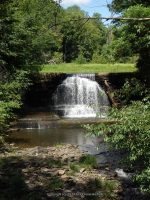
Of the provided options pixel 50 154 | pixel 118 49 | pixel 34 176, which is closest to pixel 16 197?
pixel 34 176

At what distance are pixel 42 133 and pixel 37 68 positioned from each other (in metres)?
7.96

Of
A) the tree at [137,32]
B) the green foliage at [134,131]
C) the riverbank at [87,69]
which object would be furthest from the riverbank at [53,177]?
the riverbank at [87,69]

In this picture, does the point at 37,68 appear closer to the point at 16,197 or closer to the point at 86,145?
the point at 86,145

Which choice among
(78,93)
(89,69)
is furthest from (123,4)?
(89,69)

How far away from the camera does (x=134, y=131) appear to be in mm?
8477

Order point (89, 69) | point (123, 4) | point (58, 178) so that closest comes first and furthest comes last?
1. point (58, 178)
2. point (123, 4)
3. point (89, 69)

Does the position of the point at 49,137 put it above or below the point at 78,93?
below

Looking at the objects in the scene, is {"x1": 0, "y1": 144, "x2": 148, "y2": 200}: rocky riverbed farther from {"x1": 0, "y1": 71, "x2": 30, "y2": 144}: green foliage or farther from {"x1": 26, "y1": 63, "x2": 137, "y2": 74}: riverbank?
{"x1": 26, "y1": 63, "x2": 137, "y2": 74}: riverbank

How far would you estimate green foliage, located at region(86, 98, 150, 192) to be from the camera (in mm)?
8250

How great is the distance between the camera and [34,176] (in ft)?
43.0

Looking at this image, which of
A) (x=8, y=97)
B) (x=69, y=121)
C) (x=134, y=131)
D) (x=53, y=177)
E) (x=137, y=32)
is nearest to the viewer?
(x=134, y=131)

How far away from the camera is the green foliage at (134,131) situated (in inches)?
325

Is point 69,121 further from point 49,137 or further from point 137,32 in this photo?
point 137,32

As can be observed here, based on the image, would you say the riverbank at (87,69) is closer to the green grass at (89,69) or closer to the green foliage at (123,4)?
the green grass at (89,69)
